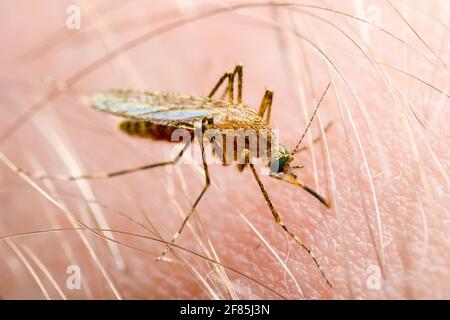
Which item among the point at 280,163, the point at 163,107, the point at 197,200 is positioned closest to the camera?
the point at 197,200

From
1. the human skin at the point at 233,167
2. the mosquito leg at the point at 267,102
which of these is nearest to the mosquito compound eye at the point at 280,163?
the human skin at the point at 233,167

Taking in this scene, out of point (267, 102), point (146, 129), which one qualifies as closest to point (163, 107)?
point (146, 129)

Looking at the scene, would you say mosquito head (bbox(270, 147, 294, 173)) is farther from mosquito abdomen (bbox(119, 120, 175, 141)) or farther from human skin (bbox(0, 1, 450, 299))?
mosquito abdomen (bbox(119, 120, 175, 141))

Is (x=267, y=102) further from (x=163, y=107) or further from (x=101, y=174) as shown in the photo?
(x=101, y=174)

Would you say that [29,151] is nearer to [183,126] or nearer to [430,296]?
[183,126]

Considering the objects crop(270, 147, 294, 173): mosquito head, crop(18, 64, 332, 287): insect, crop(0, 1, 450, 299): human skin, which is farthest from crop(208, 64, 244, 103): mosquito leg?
crop(270, 147, 294, 173): mosquito head
